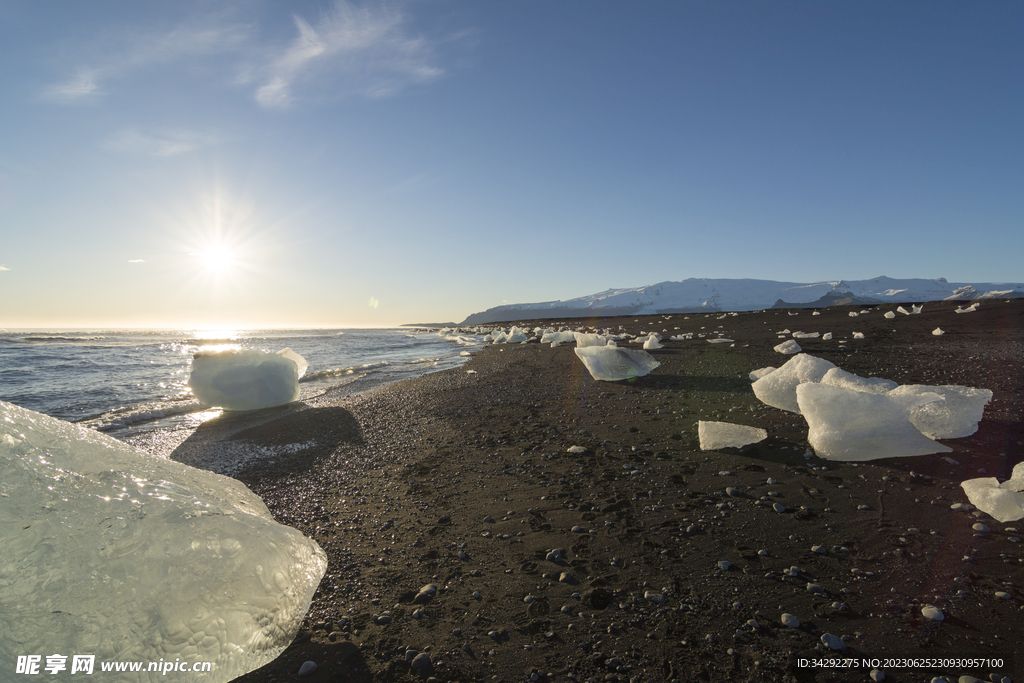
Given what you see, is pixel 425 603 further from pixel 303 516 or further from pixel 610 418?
pixel 610 418

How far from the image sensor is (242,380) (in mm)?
9844

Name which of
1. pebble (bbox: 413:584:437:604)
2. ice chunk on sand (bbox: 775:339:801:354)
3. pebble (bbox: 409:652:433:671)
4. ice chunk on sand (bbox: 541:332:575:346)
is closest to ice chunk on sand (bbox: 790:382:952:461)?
pebble (bbox: 413:584:437:604)

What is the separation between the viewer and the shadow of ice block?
390 inches

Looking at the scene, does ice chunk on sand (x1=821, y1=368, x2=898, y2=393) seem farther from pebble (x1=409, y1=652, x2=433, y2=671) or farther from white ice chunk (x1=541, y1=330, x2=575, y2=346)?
white ice chunk (x1=541, y1=330, x2=575, y2=346)

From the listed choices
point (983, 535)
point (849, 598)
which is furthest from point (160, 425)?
point (983, 535)

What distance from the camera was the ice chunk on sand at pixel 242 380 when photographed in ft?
31.9

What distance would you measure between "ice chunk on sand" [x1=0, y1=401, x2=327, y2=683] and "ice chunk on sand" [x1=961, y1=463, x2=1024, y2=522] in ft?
16.1

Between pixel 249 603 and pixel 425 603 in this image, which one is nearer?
pixel 249 603

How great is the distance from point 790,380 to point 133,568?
24.4 feet

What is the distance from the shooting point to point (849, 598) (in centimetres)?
255

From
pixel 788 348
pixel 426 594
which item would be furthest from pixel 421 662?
pixel 788 348

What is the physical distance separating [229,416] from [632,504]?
9.05 m

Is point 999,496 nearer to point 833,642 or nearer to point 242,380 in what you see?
point 833,642

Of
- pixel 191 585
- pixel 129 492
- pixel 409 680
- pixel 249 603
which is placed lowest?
pixel 409 680
